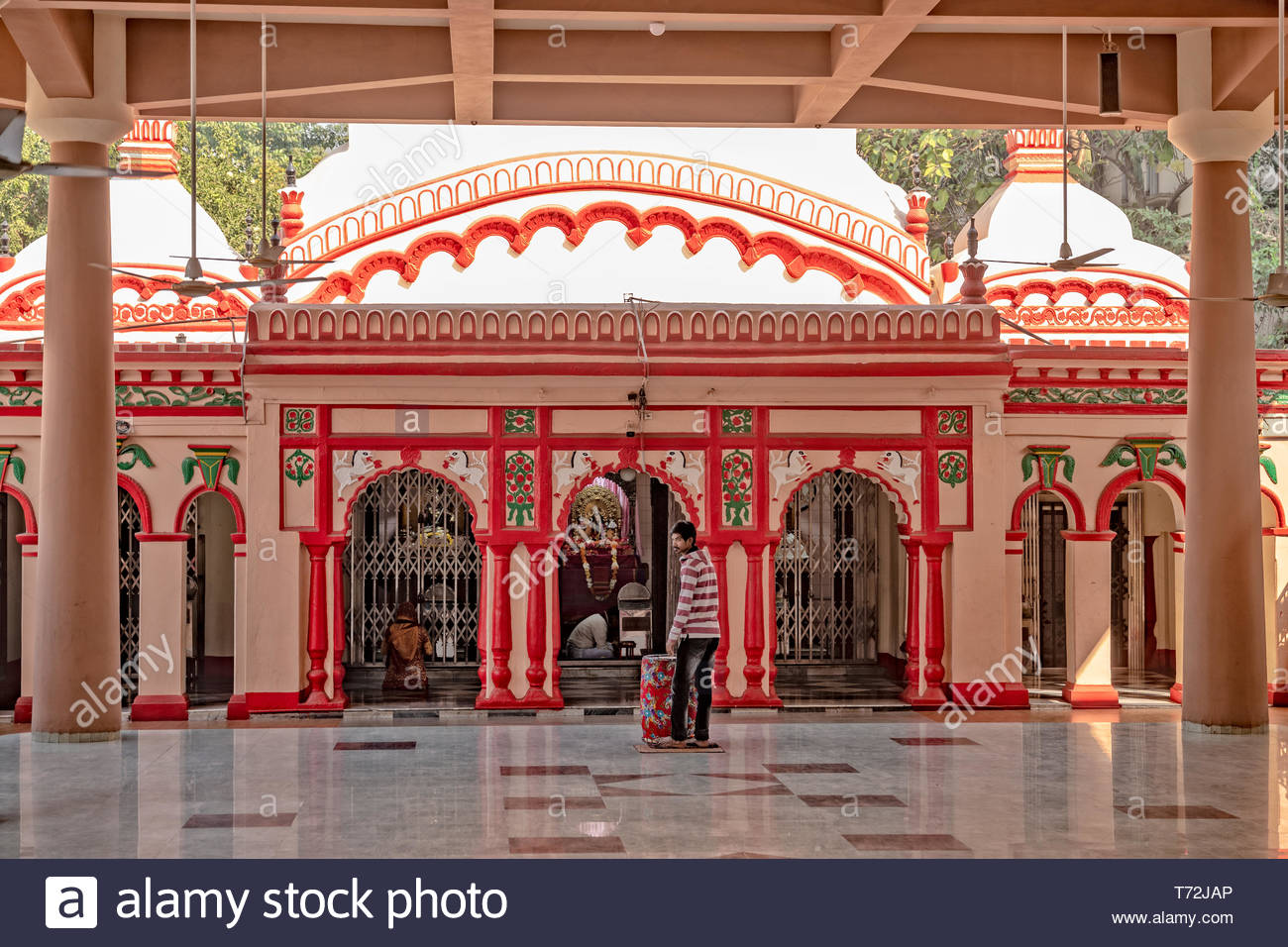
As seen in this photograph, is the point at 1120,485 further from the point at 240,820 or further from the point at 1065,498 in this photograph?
the point at 240,820

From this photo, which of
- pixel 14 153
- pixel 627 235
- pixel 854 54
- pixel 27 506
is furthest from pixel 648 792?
pixel 627 235

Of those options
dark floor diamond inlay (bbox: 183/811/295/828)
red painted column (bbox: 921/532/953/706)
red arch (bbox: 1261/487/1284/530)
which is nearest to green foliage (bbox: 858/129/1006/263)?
red arch (bbox: 1261/487/1284/530)

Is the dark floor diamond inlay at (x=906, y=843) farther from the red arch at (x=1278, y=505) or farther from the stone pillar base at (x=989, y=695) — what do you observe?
the red arch at (x=1278, y=505)

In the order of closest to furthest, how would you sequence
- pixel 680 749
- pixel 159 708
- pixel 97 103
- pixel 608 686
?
A: pixel 680 749 < pixel 97 103 < pixel 159 708 < pixel 608 686

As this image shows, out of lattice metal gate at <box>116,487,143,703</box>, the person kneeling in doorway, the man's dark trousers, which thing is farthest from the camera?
the person kneeling in doorway

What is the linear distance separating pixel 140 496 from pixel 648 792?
6.83 m

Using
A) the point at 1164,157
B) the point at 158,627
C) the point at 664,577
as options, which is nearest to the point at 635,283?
the point at 664,577

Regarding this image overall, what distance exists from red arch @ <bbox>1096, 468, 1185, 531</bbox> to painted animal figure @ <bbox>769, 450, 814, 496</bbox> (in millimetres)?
3018

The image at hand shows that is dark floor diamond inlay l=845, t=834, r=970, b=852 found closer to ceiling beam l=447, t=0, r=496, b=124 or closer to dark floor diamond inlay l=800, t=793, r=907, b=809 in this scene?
dark floor diamond inlay l=800, t=793, r=907, b=809

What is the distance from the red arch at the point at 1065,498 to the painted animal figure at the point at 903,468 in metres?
1.18

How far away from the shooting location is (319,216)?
1491cm

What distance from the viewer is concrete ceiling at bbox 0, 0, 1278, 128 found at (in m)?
9.16

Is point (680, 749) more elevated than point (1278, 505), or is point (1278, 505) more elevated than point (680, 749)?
point (1278, 505)

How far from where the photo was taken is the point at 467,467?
487 inches
